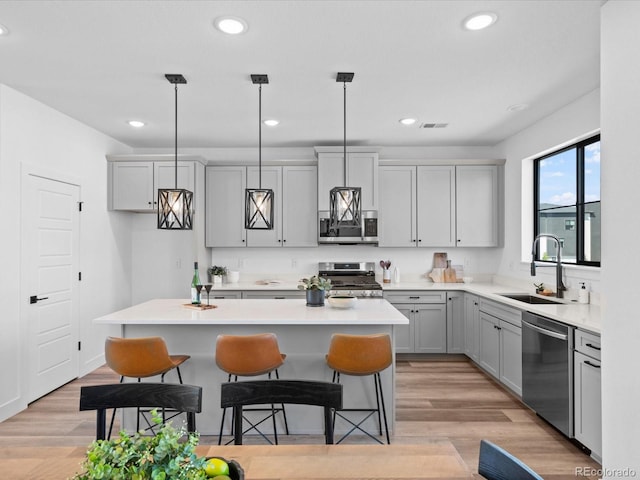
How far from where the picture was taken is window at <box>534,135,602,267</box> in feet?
11.8

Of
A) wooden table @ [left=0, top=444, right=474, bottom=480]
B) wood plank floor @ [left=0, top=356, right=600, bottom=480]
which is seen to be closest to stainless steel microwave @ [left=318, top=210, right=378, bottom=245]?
wood plank floor @ [left=0, top=356, right=600, bottom=480]

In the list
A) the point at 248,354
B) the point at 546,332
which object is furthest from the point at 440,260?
the point at 248,354

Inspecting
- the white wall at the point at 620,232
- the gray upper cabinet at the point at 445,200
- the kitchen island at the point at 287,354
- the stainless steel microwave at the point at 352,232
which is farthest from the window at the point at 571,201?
the kitchen island at the point at 287,354

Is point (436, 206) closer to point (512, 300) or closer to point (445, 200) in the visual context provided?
point (445, 200)

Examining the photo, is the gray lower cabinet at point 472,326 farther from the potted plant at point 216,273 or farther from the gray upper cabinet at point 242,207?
the potted plant at point 216,273

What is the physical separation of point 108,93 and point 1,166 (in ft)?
3.37

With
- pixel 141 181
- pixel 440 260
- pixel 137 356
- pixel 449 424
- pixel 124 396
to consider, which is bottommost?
pixel 449 424

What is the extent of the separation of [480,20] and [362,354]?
212 cm

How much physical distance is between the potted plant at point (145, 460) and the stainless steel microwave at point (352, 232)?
4.25 m

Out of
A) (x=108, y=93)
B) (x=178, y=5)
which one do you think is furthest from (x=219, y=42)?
(x=108, y=93)

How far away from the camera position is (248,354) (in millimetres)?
2521

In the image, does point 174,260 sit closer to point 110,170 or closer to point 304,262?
point 110,170

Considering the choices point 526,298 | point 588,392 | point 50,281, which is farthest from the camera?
point 526,298

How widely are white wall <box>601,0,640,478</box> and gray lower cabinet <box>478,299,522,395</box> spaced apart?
4.33 ft
